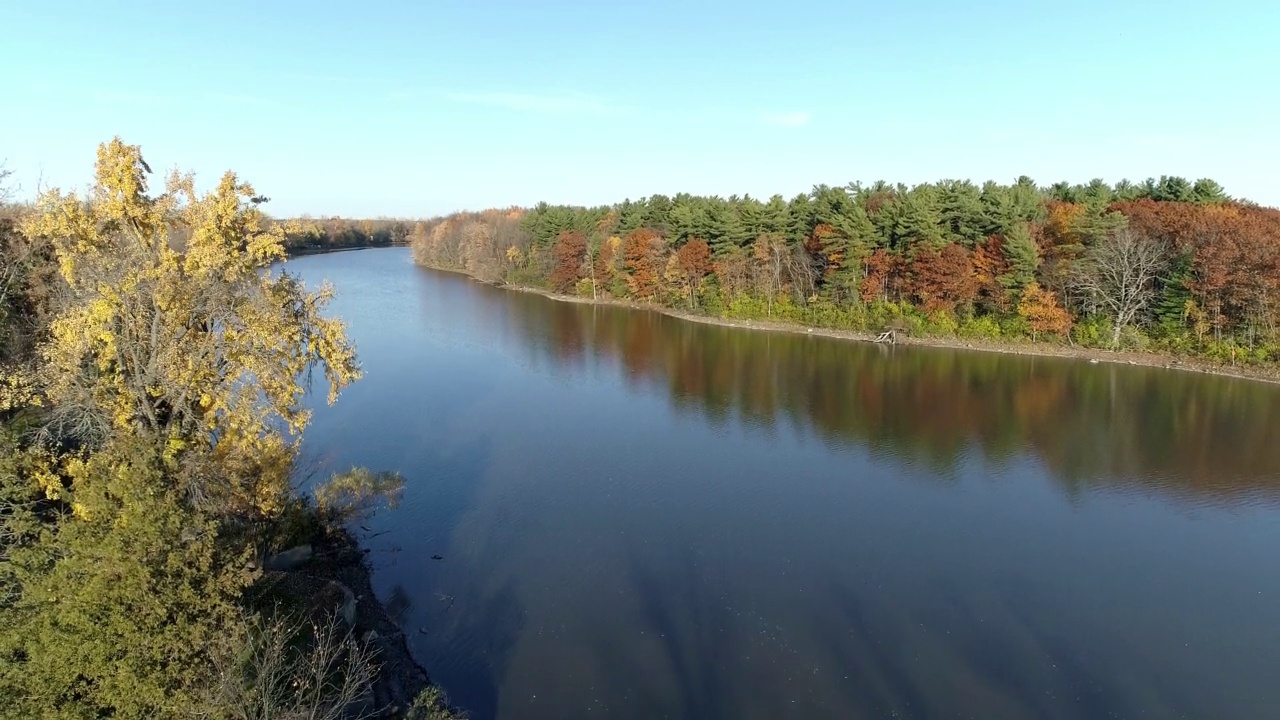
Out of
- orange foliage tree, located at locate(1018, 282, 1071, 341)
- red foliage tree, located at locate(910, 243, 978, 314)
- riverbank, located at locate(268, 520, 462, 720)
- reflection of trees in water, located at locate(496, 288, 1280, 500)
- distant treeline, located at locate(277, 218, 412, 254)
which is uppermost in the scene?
distant treeline, located at locate(277, 218, 412, 254)

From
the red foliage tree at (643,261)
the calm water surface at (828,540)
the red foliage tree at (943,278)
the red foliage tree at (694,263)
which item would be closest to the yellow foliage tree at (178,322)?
the calm water surface at (828,540)

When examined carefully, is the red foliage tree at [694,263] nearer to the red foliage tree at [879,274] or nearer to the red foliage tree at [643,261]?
the red foliage tree at [643,261]

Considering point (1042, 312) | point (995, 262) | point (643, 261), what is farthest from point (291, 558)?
point (643, 261)

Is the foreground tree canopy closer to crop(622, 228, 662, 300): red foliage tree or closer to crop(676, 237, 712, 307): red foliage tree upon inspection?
crop(676, 237, 712, 307): red foliage tree

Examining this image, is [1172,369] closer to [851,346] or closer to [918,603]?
[851,346]

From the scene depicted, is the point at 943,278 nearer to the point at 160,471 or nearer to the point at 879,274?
the point at 879,274

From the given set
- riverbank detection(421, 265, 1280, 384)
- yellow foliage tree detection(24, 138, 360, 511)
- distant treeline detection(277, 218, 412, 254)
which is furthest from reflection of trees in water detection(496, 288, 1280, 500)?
distant treeline detection(277, 218, 412, 254)

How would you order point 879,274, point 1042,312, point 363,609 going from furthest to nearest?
1. point 879,274
2. point 1042,312
3. point 363,609

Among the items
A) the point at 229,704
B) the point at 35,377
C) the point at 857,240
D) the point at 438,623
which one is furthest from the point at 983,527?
the point at 857,240
